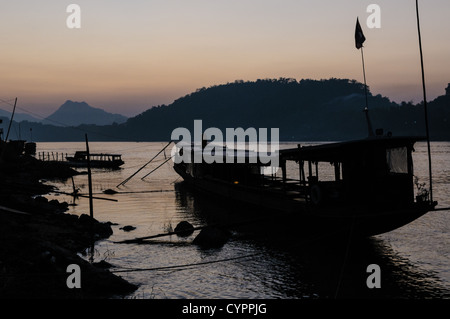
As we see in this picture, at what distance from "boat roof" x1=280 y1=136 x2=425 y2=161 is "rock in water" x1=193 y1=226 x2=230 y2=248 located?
260 inches

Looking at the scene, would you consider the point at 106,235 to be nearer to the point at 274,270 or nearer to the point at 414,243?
the point at 274,270

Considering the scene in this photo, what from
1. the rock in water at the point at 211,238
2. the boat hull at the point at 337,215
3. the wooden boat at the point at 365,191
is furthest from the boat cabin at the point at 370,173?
the rock in water at the point at 211,238

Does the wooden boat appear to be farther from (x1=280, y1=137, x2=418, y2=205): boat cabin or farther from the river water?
the river water

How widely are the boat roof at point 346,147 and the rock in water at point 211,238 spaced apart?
Answer: 21.7ft

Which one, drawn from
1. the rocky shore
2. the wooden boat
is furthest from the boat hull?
the rocky shore

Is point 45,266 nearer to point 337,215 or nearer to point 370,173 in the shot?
point 337,215

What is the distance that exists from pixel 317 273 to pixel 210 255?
20.3 ft

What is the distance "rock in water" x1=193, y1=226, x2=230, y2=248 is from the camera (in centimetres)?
2602

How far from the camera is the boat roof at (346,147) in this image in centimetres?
2161

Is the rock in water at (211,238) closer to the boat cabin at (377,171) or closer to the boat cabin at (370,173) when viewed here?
the boat cabin at (370,173)

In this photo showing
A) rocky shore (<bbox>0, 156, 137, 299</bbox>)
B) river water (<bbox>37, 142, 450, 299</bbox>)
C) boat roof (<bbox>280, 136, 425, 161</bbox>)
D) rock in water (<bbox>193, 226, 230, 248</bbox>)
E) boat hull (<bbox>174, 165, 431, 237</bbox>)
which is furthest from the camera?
rock in water (<bbox>193, 226, 230, 248</bbox>)

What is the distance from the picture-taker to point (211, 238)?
1030 inches
